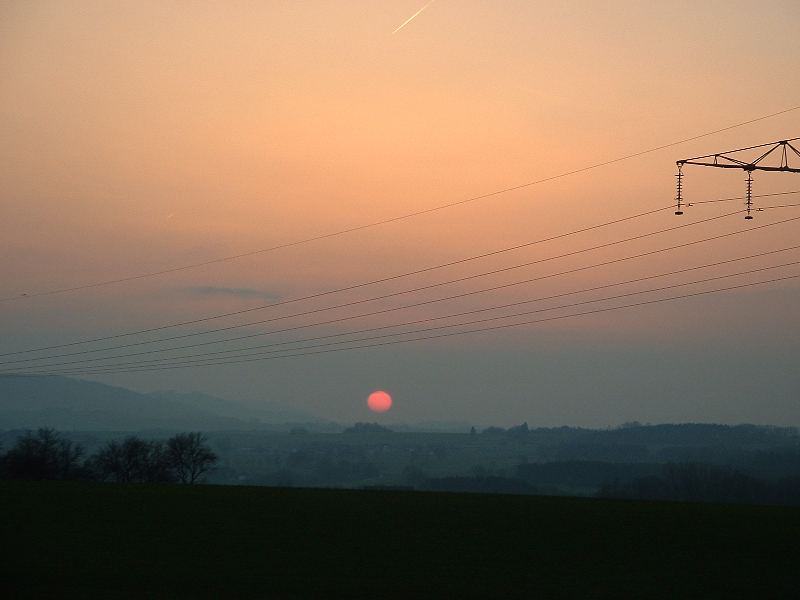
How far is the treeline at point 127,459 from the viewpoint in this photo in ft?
324

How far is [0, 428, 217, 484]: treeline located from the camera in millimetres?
98750

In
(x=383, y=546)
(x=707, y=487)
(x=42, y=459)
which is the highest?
(x=42, y=459)

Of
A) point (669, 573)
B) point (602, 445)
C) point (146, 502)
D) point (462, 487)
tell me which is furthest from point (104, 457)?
point (602, 445)

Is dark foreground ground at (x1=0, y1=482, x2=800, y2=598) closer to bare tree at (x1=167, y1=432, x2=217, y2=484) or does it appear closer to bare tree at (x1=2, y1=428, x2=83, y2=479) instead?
bare tree at (x1=2, y1=428, x2=83, y2=479)

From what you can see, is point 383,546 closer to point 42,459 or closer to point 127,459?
point 42,459

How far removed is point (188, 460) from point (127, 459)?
686 centimetres

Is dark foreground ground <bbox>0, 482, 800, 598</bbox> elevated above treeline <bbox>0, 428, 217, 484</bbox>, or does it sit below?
below

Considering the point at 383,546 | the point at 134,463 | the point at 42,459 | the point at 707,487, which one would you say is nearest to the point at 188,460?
the point at 134,463

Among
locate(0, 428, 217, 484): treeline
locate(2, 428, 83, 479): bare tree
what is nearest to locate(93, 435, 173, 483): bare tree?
locate(0, 428, 217, 484): treeline

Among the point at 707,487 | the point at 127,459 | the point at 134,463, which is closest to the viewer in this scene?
the point at 707,487

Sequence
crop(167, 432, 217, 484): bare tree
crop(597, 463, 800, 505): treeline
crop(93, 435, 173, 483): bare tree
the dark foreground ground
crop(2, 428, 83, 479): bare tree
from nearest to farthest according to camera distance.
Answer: the dark foreground ground, crop(597, 463, 800, 505): treeline, crop(2, 428, 83, 479): bare tree, crop(93, 435, 173, 483): bare tree, crop(167, 432, 217, 484): bare tree

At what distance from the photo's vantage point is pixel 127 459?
104m

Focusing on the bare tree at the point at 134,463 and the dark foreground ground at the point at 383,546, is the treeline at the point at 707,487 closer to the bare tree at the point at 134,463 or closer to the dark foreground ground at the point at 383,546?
the dark foreground ground at the point at 383,546

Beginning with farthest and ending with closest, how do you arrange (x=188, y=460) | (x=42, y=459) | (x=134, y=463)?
1. (x=188, y=460)
2. (x=134, y=463)
3. (x=42, y=459)
